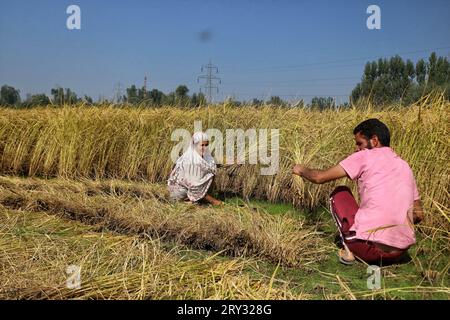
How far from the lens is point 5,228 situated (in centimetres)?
354

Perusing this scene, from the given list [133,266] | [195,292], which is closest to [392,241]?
[195,292]

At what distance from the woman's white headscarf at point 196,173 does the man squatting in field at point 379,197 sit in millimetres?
1958

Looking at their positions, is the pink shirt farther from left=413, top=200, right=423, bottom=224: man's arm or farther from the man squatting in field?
left=413, top=200, right=423, bottom=224: man's arm

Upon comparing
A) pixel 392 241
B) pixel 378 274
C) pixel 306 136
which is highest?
pixel 306 136

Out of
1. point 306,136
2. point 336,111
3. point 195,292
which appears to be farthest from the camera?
point 336,111

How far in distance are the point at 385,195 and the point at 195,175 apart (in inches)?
93.7

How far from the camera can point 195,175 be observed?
4.84m

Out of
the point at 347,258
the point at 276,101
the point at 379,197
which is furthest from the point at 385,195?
the point at 276,101

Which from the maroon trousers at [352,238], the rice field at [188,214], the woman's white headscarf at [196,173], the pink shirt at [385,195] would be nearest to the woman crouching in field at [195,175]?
the woman's white headscarf at [196,173]

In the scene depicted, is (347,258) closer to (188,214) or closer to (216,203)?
(188,214)

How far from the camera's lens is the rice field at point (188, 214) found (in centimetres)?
255

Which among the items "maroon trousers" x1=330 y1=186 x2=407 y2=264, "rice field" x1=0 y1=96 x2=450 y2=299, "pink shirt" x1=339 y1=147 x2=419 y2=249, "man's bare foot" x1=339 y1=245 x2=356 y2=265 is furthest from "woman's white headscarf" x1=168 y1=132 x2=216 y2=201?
"pink shirt" x1=339 y1=147 x2=419 y2=249
